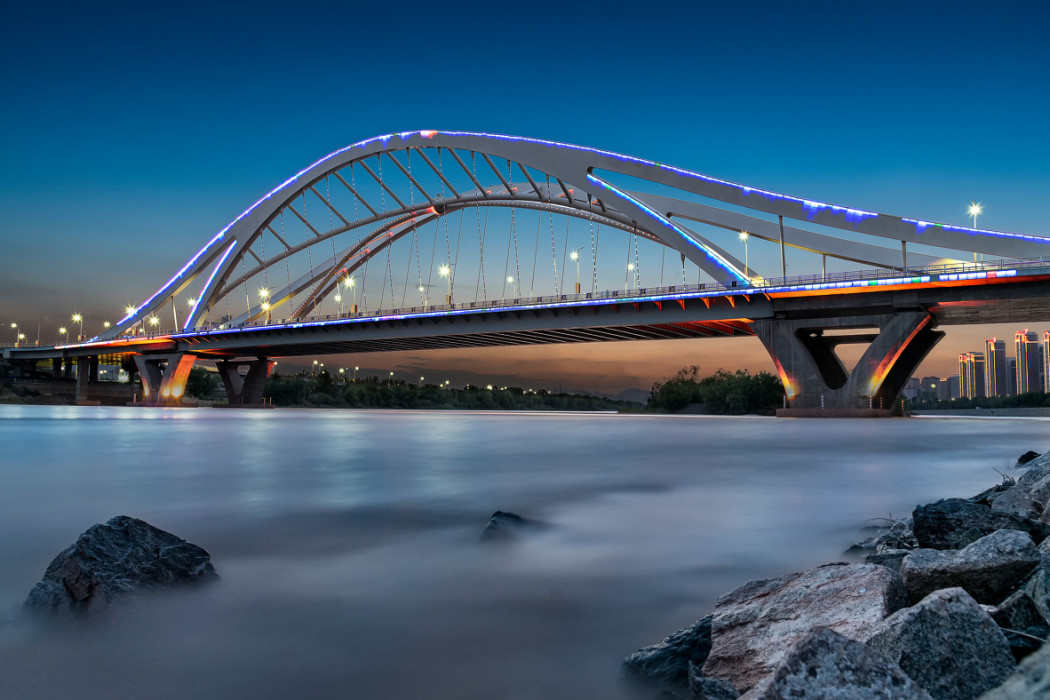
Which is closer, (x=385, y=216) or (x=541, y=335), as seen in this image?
(x=541, y=335)

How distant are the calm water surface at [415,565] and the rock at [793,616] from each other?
0.46m

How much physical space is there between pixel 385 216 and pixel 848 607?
7233 centimetres

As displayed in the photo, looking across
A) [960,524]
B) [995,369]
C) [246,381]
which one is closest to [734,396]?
[246,381]

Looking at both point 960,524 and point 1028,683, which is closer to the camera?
point 1028,683

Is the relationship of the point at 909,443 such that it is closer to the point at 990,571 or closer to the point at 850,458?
the point at 850,458

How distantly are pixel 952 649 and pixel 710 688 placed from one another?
36.6 inches

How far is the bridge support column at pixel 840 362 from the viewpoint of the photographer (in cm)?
3844

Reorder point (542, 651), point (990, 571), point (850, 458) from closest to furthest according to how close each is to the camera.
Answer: point (990, 571) → point (542, 651) → point (850, 458)

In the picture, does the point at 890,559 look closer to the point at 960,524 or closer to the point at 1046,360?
the point at 960,524

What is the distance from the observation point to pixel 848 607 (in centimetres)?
281

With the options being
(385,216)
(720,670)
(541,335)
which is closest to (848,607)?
(720,670)

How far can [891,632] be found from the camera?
227 cm

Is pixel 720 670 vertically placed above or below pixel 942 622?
below

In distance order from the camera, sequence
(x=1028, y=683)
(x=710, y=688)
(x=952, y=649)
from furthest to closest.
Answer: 1. (x=710, y=688)
2. (x=952, y=649)
3. (x=1028, y=683)
